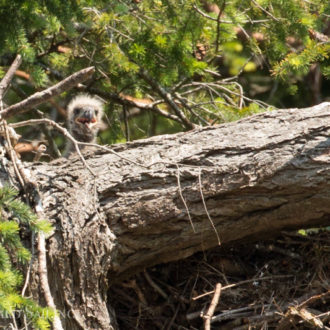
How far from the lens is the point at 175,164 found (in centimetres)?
391

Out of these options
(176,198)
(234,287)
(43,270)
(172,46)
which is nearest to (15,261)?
(43,270)

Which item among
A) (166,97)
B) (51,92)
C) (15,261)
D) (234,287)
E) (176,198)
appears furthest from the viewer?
(166,97)

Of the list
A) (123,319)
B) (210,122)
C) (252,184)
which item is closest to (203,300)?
(123,319)

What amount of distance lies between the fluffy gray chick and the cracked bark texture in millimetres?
2108

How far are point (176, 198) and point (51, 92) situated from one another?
92 cm

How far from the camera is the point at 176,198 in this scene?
396cm

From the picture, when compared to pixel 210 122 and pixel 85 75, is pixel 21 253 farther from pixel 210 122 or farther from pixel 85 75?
pixel 210 122

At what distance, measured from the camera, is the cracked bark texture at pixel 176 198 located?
12.8ft

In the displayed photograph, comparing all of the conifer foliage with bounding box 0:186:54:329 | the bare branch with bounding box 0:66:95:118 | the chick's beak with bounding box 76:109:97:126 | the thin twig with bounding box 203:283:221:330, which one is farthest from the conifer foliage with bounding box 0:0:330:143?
the thin twig with bounding box 203:283:221:330

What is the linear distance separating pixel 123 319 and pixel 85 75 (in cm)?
178

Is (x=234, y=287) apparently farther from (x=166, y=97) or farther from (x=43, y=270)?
(x=166, y=97)

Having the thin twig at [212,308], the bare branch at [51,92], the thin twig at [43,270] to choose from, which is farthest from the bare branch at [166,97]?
the thin twig at [43,270]

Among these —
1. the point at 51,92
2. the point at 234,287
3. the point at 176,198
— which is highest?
the point at 51,92

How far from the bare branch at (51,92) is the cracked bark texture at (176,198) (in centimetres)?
55
